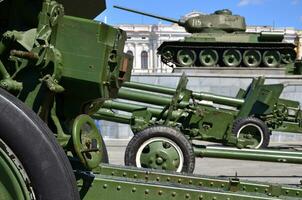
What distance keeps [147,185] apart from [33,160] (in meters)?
0.65

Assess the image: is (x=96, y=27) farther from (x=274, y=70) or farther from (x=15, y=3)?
(x=274, y=70)

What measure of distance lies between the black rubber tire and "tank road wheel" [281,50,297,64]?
20.5m

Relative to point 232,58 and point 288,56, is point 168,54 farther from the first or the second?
point 288,56

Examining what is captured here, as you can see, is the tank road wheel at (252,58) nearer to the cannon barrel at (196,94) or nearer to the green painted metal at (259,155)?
the cannon barrel at (196,94)

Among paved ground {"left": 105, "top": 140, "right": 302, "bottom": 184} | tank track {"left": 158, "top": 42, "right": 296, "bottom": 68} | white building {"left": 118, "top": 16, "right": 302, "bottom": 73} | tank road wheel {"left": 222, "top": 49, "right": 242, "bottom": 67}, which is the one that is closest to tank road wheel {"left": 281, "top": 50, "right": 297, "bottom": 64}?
tank track {"left": 158, "top": 42, "right": 296, "bottom": 68}

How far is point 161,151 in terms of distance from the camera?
240 inches

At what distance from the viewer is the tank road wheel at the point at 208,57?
2111 cm

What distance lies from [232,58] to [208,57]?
928 millimetres

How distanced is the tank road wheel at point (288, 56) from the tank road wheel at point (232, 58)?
6.21 feet

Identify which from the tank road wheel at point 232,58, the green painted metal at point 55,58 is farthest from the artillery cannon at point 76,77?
the tank road wheel at point 232,58

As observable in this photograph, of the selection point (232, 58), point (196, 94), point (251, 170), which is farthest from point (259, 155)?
point (232, 58)

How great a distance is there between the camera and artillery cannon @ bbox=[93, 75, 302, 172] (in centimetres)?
617

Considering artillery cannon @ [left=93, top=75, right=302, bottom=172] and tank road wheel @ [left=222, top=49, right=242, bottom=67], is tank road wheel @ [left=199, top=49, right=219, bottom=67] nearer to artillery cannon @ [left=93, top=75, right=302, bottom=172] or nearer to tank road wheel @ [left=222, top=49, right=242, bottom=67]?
tank road wheel @ [left=222, top=49, right=242, bottom=67]

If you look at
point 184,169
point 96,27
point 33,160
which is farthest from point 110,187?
point 184,169
